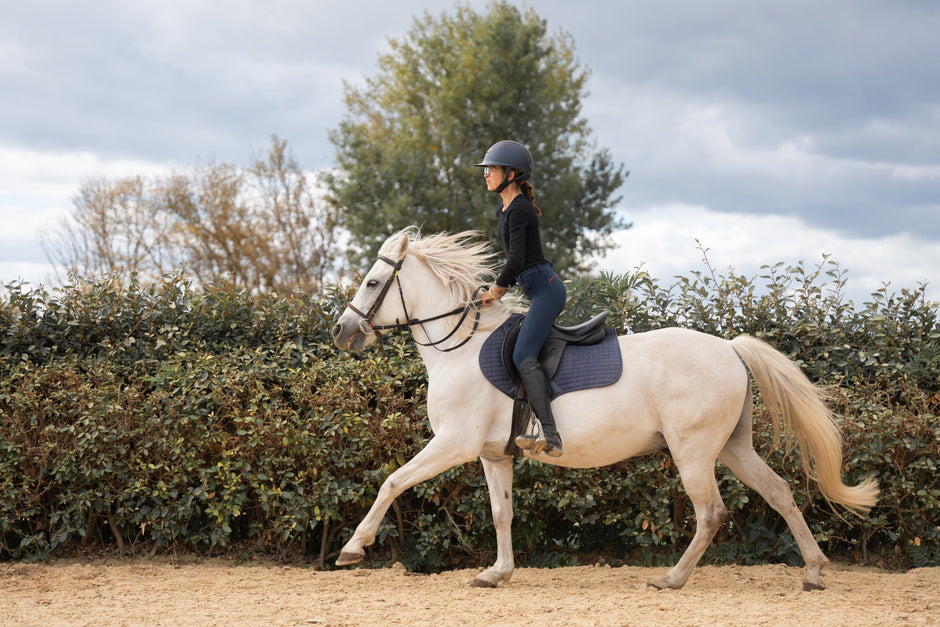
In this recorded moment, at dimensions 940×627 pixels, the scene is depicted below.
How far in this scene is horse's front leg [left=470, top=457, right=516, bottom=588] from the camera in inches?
222

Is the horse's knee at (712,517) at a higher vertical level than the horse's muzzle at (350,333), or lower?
lower

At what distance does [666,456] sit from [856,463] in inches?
61.8

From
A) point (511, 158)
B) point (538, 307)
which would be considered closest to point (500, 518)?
point (538, 307)

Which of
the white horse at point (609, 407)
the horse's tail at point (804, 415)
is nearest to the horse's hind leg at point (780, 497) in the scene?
the white horse at point (609, 407)

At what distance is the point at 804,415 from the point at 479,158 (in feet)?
76.7

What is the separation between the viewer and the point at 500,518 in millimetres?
5711

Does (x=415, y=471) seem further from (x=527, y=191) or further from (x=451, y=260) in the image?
(x=527, y=191)

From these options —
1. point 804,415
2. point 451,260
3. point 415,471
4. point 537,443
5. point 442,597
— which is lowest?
point 442,597

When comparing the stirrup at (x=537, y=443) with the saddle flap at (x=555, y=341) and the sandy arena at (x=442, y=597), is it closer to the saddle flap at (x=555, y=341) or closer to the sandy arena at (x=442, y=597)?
the saddle flap at (x=555, y=341)

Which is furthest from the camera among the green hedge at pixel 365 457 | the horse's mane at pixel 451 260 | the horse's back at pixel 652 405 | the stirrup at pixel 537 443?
the green hedge at pixel 365 457

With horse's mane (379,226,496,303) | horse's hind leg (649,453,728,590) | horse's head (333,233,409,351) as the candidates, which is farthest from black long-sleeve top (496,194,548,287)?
horse's hind leg (649,453,728,590)

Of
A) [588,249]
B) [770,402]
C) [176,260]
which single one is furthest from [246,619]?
[176,260]

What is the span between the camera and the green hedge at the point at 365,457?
21.3ft

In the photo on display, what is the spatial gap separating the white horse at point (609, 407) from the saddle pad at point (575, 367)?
0.19ft
